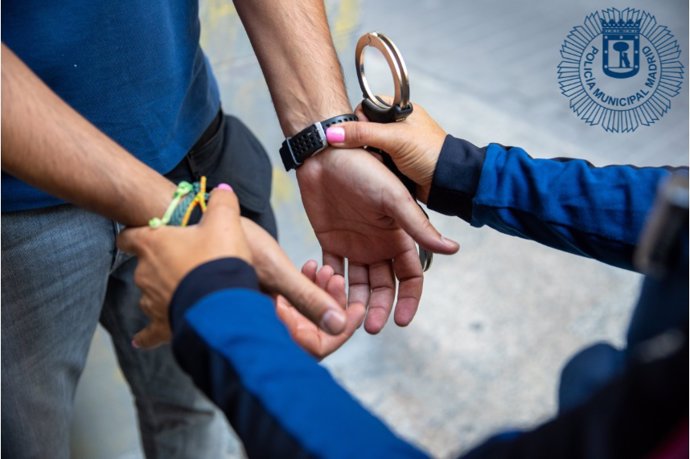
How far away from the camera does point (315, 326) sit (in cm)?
89

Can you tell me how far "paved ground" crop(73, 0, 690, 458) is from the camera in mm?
1536

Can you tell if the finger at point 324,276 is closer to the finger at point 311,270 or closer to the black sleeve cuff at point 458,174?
the finger at point 311,270

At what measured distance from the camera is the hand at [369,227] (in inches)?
38.2

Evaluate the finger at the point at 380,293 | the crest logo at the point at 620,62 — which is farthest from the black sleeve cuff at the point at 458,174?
the crest logo at the point at 620,62

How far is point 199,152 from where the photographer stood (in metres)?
1.09

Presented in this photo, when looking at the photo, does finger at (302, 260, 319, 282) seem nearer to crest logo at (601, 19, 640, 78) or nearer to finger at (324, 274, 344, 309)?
finger at (324, 274, 344, 309)

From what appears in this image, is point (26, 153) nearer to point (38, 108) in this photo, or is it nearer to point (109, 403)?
point (38, 108)

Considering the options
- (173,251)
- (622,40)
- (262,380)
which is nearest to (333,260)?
(173,251)

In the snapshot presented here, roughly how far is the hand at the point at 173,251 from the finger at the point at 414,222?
243mm

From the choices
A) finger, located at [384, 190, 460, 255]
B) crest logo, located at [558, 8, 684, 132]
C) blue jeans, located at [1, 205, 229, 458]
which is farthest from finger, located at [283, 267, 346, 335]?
crest logo, located at [558, 8, 684, 132]

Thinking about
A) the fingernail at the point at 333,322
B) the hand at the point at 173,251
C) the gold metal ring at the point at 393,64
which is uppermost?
the gold metal ring at the point at 393,64

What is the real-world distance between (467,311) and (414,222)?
92 cm

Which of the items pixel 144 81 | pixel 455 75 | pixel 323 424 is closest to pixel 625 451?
pixel 323 424

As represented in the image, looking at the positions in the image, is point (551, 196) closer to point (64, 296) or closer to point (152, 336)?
point (152, 336)
